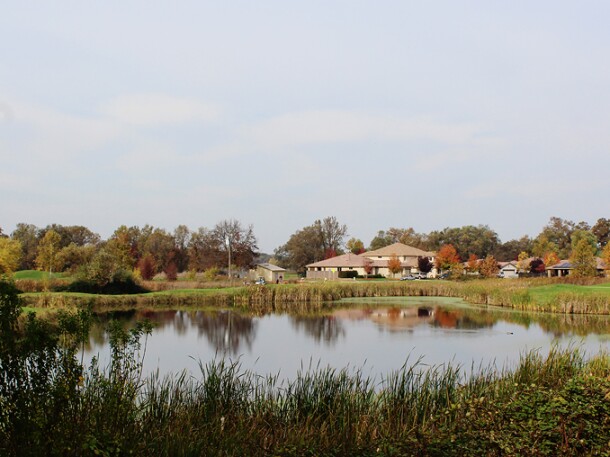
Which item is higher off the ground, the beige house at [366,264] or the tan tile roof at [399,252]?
the tan tile roof at [399,252]

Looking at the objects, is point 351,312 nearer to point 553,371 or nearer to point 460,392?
point 553,371

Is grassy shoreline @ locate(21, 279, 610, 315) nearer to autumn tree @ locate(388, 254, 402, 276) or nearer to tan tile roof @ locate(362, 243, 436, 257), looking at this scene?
autumn tree @ locate(388, 254, 402, 276)

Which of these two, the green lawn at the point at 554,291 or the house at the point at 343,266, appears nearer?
the green lawn at the point at 554,291

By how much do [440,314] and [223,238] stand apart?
156ft

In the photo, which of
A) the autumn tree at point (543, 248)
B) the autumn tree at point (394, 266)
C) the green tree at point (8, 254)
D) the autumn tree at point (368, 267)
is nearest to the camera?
the green tree at point (8, 254)

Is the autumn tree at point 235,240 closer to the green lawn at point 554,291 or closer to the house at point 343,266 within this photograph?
the house at point 343,266

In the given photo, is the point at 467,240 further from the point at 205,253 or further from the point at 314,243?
the point at 205,253

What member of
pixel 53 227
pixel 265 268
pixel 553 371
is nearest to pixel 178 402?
pixel 553 371

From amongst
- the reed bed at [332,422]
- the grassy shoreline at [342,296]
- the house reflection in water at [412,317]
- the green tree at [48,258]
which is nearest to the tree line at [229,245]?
the green tree at [48,258]

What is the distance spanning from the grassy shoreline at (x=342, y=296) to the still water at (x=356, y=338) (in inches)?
74.1

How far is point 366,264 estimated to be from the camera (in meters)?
74.6

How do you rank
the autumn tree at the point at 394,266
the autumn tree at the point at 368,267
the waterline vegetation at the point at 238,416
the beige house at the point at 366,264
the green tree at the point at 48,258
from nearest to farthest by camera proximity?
the waterline vegetation at the point at 238,416 → the green tree at the point at 48,258 → the beige house at the point at 366,264 → the autumn tree at the point at 394,266 → the autumn tree at the point at 368,267

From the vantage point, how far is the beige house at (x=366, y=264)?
71.4m

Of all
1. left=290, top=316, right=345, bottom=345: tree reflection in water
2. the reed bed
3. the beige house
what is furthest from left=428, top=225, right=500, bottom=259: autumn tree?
the reed bed
